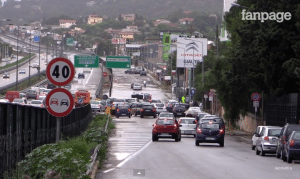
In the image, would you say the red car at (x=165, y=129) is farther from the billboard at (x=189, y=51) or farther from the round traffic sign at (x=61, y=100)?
the billboard at (x=189, y=51)

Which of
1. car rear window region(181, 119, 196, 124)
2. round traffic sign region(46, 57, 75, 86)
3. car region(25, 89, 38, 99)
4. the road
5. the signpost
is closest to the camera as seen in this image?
the signpost

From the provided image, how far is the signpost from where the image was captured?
13008mm

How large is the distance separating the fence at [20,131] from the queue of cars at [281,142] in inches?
374

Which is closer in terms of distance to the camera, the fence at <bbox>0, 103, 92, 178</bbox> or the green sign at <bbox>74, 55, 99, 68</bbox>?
the fence at <bbox>0, 103, 92, 178</bbox>

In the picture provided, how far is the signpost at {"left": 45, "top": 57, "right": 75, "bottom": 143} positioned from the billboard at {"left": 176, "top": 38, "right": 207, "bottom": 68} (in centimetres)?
7952

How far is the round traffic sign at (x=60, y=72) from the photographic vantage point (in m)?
13.1

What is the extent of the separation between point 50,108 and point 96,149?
33.9 ft

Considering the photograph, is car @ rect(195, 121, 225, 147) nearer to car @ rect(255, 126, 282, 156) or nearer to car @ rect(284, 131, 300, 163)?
car @ rect(255, 126, 282, 156)

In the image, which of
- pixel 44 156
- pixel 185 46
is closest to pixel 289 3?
pixel 44 156

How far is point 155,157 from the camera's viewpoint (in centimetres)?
2498

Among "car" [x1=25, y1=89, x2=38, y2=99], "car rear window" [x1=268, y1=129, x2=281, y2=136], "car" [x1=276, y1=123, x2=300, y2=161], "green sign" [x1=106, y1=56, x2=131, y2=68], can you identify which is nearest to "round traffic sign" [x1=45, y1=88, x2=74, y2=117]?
"car" [x1=276, y1=123, x2=300, y2=161]

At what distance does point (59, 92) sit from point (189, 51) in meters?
82.2

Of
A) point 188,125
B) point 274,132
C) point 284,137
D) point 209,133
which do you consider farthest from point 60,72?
point 188,125

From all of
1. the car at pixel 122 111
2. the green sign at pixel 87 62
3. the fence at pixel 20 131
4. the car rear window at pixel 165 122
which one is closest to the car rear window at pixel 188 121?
the car rear window at pixel 165 122
